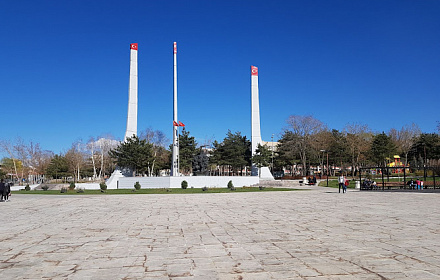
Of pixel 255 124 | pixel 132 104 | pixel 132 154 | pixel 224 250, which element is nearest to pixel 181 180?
pixel 132 154

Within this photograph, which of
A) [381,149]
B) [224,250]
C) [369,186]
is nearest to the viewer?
[224,250]

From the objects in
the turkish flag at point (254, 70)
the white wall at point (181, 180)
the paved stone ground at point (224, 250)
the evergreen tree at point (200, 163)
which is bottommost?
the white wall at point (181, 180)

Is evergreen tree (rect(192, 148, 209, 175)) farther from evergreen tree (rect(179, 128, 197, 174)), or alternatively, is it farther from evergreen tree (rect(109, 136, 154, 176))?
evergreen tree (rect(109, 136, 154, 176))

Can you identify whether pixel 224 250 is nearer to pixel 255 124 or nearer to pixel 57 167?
pixel 255 124

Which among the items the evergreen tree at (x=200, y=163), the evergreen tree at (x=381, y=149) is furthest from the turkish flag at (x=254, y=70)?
the evergreen tree at (x=381, y=149)

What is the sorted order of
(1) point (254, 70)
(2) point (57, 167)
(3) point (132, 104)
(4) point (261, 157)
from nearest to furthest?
(3) point (132, 104) → (4) point (261, 157) → (1) point (254, 70) → (2) point (57, 167)

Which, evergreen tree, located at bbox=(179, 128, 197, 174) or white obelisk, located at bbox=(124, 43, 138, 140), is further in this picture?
evergreen tree, located at bbox=(179, 128, 197, 174)

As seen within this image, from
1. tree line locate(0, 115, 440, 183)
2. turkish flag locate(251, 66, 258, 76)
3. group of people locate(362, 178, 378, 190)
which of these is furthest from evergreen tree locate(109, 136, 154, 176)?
group of people locate(362, 178, 378, 190)

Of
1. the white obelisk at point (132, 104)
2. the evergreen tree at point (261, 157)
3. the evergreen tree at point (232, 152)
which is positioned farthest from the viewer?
the evergreen tree at point (232, 152)

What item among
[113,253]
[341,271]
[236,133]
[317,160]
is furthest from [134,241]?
[236,133]

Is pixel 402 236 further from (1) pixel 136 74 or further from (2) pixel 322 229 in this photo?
(1) pixel 136 74

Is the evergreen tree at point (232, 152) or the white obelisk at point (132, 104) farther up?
the white obelisk at point (132, 104)

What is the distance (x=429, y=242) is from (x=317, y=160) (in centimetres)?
5337

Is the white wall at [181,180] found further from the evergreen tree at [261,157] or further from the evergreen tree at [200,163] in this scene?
the evergreen tree at [200,163]
